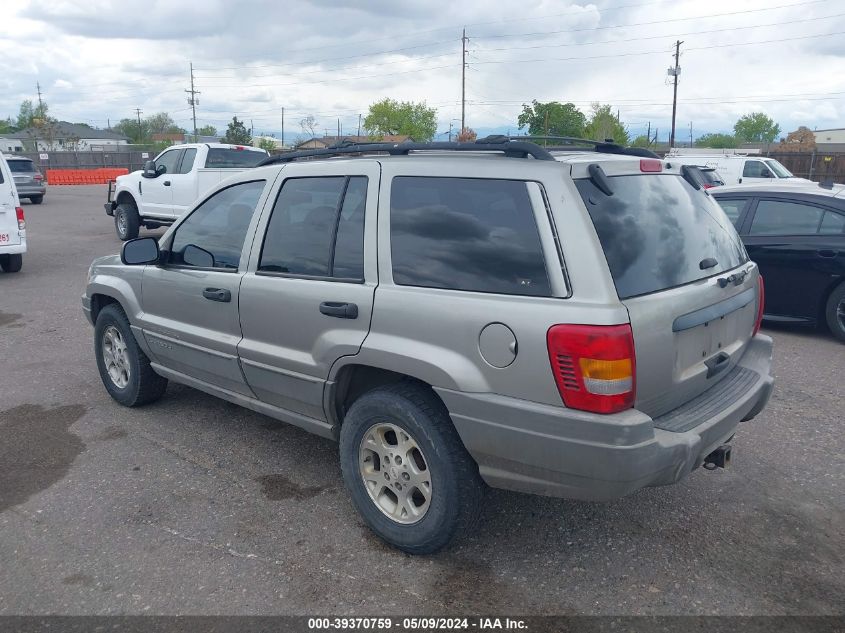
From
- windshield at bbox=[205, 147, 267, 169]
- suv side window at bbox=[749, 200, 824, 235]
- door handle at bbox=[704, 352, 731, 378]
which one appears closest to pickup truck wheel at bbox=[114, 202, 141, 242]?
windshield at bbox=[205, 147, 267, 169]

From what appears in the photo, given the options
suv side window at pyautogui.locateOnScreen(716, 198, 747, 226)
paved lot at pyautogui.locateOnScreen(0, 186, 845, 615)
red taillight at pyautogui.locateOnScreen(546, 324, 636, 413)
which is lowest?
paved lot at pyautogui.locateOnScreen(0, 186, 845, 615)

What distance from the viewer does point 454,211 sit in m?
3.30

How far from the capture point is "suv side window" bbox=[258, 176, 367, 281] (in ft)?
12.0

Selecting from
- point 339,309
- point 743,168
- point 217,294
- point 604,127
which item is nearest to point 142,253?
point 217,294

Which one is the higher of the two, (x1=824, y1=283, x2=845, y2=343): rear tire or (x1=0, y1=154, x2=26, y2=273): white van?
(x1=0, y1=154, x2=26, y2=273): white van

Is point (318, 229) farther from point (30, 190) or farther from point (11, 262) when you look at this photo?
point (30, 190)

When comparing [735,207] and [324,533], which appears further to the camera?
[735,207]

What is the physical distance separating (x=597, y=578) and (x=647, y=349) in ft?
3.74

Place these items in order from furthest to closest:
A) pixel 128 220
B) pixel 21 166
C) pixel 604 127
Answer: pixel 604 127 → pixel 21 166 → pixel 128 220

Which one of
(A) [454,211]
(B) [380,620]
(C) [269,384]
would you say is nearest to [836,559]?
(B) [380,620]

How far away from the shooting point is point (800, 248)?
7488mm

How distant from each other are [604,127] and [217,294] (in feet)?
194

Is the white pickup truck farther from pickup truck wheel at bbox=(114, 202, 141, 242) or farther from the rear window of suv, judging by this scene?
the rear window of suv

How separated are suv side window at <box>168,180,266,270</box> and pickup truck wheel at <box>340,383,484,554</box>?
1400mm
